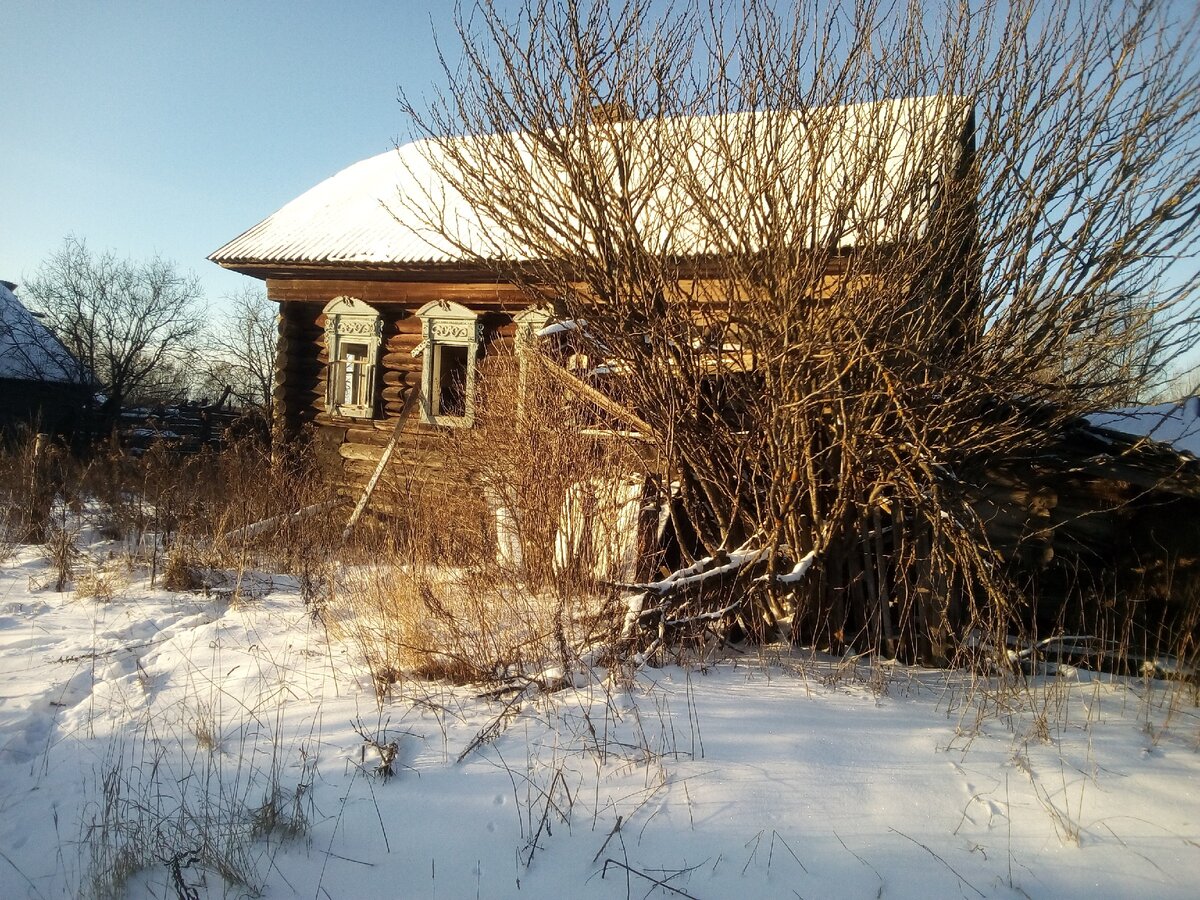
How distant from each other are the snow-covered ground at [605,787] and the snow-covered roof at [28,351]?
808 inches

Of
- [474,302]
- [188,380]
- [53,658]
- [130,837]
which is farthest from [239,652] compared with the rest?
[188,380]

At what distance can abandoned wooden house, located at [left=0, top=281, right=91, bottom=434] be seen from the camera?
19.7 metres

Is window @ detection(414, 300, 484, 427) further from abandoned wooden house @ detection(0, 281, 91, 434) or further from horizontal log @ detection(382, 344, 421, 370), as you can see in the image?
abandoned wooden house @ detection(0, 281, 91, 434)

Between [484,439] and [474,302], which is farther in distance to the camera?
[474,302]

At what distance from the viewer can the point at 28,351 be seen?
21156 millimetres

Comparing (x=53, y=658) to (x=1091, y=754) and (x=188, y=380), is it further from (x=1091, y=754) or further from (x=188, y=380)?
(x=188, y=380)

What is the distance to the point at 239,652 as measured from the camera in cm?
455

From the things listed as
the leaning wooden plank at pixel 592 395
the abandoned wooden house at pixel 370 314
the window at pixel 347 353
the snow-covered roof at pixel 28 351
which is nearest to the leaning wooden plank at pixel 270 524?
the abandoned wooden house at pixel 370 314

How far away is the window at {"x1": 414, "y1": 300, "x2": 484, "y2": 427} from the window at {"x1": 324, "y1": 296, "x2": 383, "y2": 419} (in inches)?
31.1

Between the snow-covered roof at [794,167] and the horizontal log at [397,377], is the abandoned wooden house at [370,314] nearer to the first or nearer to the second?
the horizontal log at [397,377]

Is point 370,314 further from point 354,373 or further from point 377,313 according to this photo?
point 354,373

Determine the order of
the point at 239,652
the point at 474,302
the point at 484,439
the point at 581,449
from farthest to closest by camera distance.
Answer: the point at 474,302
the point at 484,439
the point at 581,449
the point at 239,652

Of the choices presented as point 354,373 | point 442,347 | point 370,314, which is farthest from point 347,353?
point 442,347

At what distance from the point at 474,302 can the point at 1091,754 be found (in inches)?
320
